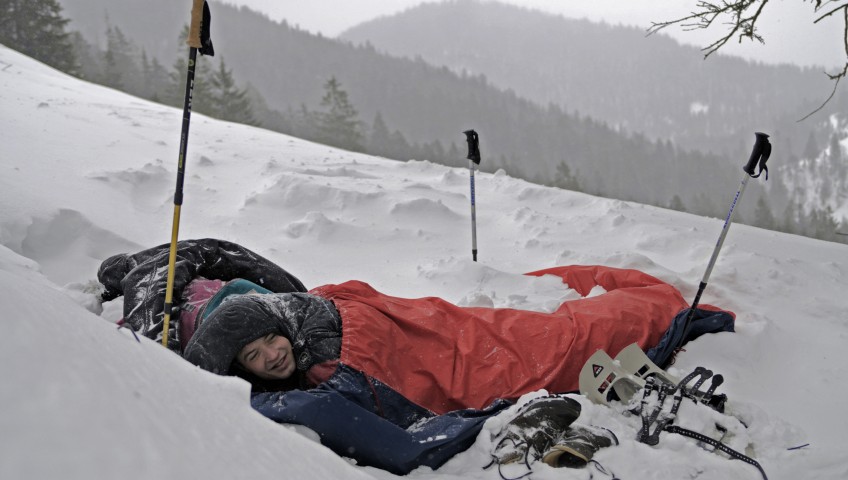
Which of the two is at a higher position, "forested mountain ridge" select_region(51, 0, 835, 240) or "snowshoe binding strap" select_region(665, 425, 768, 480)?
"forested mountain ridge" select_region(51, 0, 835, 240)

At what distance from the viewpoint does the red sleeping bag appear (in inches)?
99.5

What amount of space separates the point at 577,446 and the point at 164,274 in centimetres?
239

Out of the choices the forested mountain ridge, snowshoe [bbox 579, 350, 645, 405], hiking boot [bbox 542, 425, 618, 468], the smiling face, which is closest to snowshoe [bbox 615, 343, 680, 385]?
snowshoe [bbox 579, 350, 645, 405]

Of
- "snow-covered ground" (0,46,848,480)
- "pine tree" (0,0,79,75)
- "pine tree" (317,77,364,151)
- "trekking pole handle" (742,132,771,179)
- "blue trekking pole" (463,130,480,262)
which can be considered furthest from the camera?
"pine tree" (317,77,364,151)

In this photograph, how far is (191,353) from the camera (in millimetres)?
2338

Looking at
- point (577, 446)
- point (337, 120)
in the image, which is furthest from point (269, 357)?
point (337, 120)

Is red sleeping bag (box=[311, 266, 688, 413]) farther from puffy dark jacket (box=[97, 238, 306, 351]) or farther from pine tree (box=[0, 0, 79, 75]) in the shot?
pine tree (box=[0, 0, 79, 75])

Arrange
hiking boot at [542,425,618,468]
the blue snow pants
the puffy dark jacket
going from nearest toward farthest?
hiking boot at [542,425,618,468] → the blue snow pants → the puffy dark jacket

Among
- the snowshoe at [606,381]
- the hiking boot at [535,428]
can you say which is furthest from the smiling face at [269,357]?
the snowshoe at [606,381]

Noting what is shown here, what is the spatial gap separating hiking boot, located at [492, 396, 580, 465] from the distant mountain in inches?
4928

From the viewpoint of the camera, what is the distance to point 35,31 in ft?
67.4

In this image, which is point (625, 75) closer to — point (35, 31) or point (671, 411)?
point (35, 31)

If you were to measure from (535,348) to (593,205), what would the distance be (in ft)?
13.0

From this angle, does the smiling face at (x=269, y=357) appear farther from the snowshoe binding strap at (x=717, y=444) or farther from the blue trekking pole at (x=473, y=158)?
the blue trekking pole at (x=473, y=158)
